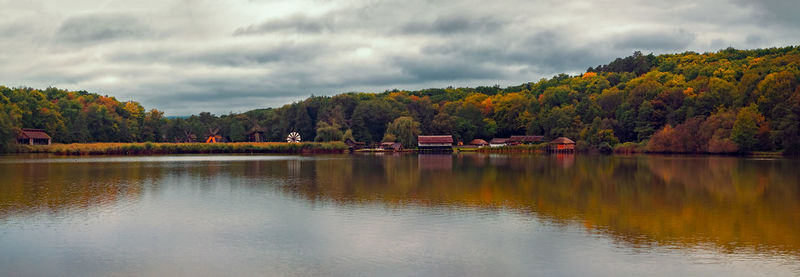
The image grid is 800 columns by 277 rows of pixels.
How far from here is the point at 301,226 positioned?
14625 millimetres

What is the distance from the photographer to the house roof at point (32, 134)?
7212cm

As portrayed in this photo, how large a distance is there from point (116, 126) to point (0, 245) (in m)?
82.0

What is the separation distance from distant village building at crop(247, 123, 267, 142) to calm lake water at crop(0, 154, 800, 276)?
236 ft

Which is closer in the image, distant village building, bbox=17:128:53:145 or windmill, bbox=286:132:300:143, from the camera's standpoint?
distant village building, bbox=17:128:53:145

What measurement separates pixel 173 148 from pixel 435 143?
38615mm

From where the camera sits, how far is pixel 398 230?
45.6ft

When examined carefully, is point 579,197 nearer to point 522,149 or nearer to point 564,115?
point 522,149

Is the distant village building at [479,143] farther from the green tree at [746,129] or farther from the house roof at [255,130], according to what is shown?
the green tree at [746,129]

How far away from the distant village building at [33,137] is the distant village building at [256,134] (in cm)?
3017

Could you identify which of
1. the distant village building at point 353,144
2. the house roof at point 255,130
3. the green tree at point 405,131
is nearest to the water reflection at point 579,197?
the distant village building at point 353,144

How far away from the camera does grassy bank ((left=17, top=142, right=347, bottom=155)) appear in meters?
63.1

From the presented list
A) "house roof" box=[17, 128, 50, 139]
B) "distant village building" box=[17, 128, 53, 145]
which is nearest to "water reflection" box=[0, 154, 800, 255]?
"house roof" box=[17, 128, 50, 139]

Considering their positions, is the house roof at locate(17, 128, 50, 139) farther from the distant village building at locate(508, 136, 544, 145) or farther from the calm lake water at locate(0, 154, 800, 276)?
the distant village building at locate(508, 136, 544, 145)

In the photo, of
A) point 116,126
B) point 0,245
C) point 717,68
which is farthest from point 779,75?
point 116,126
